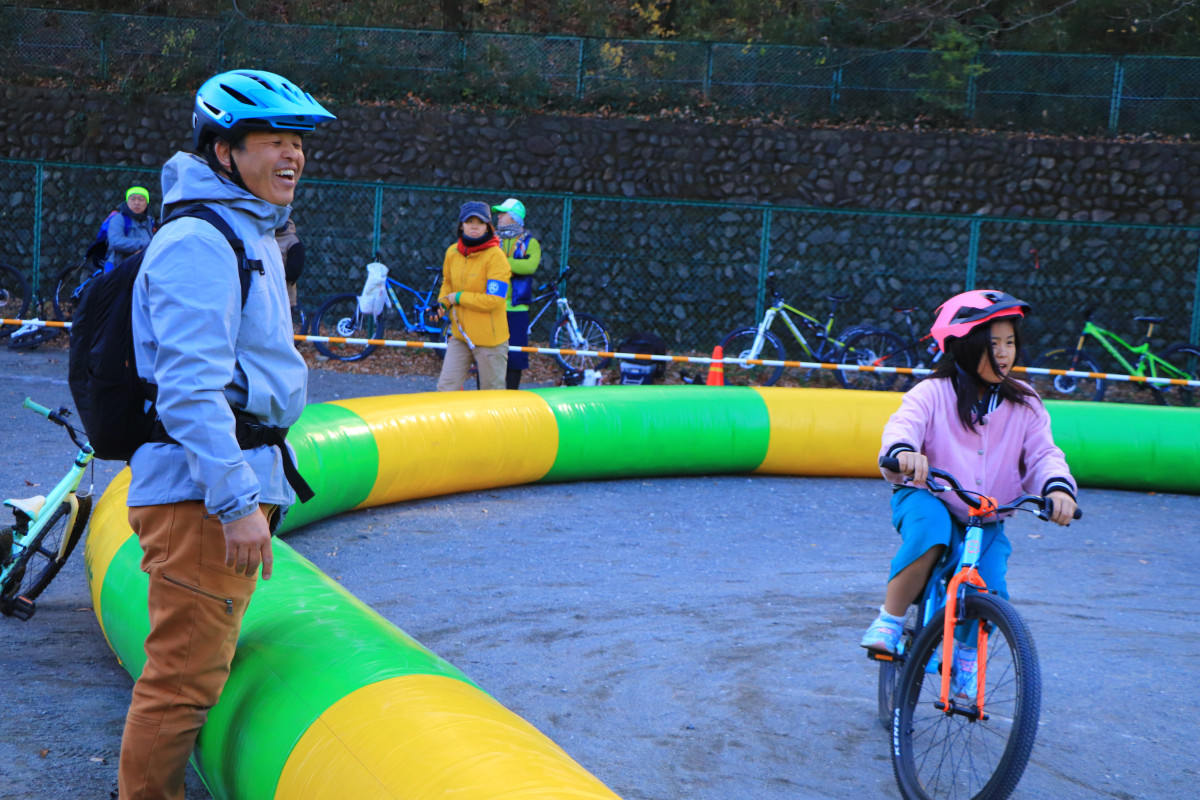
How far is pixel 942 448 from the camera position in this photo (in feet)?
13.4

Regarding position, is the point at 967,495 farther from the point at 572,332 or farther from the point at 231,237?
the point at 572,332

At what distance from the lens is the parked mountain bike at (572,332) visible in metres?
14.9

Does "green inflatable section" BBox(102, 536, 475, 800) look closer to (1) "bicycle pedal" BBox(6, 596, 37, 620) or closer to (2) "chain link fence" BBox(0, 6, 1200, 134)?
(1) "bicycle pedal" BBox(6, 596, 37, 620)

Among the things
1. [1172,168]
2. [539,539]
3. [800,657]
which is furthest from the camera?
[1172,168]

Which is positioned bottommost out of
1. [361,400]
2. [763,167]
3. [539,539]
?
[539,539]

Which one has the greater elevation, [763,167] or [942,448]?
[763,167]

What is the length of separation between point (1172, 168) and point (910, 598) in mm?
15911

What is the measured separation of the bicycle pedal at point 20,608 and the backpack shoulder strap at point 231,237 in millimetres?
3057

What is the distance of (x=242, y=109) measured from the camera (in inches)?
109

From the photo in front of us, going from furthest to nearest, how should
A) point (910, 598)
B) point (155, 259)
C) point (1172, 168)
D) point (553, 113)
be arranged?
point (553, 113)
point (1172, 168)
point (910, 598)
point (155, 259)

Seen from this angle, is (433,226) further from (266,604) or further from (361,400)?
(266,604)

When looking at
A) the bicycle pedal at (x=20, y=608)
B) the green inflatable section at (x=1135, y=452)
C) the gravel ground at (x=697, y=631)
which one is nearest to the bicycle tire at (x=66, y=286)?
the gravel ground at (x=697, y=631)

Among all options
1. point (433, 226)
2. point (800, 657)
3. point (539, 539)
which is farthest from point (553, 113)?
point (800, 657)

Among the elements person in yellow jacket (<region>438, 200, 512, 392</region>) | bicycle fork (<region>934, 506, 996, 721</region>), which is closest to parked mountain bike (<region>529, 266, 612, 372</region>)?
person in yellow jacket (<region>438, 200, 512, 392</region>)
